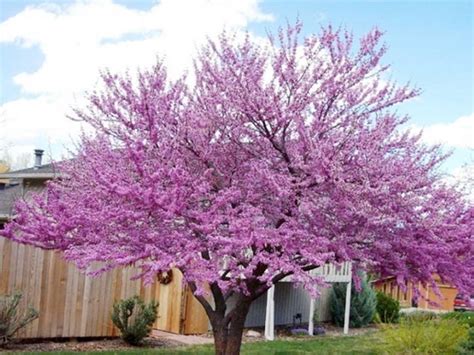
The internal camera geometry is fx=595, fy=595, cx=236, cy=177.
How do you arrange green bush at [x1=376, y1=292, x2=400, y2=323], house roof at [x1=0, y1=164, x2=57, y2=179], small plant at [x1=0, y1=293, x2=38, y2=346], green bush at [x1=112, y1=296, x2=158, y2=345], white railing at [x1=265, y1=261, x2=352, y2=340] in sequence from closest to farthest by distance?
small plant at [x1=0, y1=293, x2=38, y2=346] → green bush at [x1=112, y1=296, x2=158, y2=345] → white railing at [x1=265, y1=261, x2=352, y2=340] → green bush at [x1=376, y1=292, x2=400, y2=323] → house roof at [x1=0, y1=164, x2=57, y2=179]

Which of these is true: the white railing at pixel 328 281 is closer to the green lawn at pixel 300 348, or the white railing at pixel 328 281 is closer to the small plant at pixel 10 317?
the green lawn at pixel 300 348

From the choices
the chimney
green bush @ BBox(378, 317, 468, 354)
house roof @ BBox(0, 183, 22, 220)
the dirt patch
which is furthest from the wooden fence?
the chimney

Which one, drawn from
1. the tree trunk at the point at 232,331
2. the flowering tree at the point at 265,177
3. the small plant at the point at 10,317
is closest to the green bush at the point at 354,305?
the tree trunk at the point at 232,331

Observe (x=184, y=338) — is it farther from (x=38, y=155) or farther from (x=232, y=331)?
(x=38, y=155)

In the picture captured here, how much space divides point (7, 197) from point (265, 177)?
48.6 feet

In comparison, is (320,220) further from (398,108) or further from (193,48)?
(193,48)

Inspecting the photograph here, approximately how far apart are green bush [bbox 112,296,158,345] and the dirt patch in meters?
0.16

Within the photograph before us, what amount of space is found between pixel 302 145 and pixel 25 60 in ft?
29.9

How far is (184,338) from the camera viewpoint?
10.4 meters

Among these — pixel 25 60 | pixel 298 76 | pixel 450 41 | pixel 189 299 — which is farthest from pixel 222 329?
pixel 25 60

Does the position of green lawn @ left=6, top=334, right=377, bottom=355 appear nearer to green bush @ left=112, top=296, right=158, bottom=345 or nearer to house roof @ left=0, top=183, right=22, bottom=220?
green bush @ left=112, top=296, right=158, bottom=345

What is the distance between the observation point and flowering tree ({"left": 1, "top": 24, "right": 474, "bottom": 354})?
508 centimetres

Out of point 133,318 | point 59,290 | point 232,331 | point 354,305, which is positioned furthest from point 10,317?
point 354,305

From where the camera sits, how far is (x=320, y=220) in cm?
529
